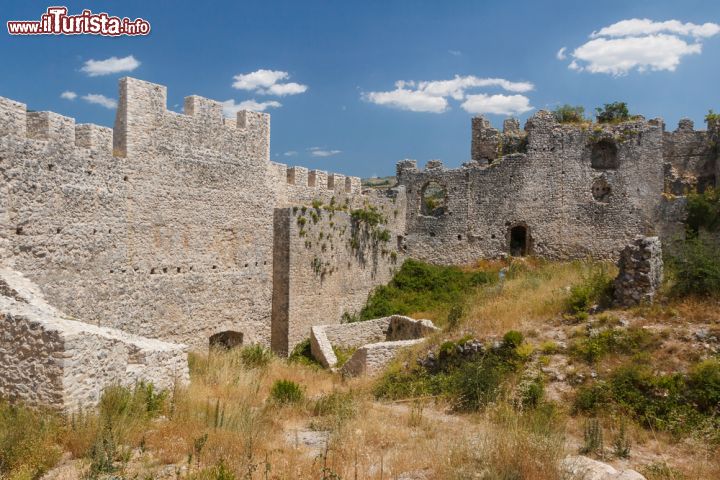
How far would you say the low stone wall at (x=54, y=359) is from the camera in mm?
6902

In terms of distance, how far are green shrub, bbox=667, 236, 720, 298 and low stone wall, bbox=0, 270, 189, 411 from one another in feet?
33.3

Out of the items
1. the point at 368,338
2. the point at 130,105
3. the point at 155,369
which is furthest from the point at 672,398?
the point at 130,105

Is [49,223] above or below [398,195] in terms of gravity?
below

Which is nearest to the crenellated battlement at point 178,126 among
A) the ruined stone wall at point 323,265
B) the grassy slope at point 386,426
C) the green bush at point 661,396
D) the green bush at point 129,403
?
the ruined stone wall at point 323,265

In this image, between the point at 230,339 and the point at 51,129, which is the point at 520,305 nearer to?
the point at 230,339

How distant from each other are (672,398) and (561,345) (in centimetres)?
239

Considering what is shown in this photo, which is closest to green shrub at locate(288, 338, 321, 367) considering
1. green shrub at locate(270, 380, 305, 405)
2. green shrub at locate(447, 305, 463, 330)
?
green shrub at locate(447, 305, 463, 330)

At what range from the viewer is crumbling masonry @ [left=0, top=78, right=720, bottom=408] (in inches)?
363

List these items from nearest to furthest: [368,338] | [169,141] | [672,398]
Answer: [672,398]
[169,141]
[368,338]

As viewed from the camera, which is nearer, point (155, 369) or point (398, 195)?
point (155, 369)

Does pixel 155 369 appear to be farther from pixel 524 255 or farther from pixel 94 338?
pixel 524 255

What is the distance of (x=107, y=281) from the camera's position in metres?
11.6

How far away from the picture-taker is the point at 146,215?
1253cm

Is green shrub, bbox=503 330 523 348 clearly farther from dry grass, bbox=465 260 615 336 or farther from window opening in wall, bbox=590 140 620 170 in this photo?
window opening in wall, bbox=590 140 620 170
